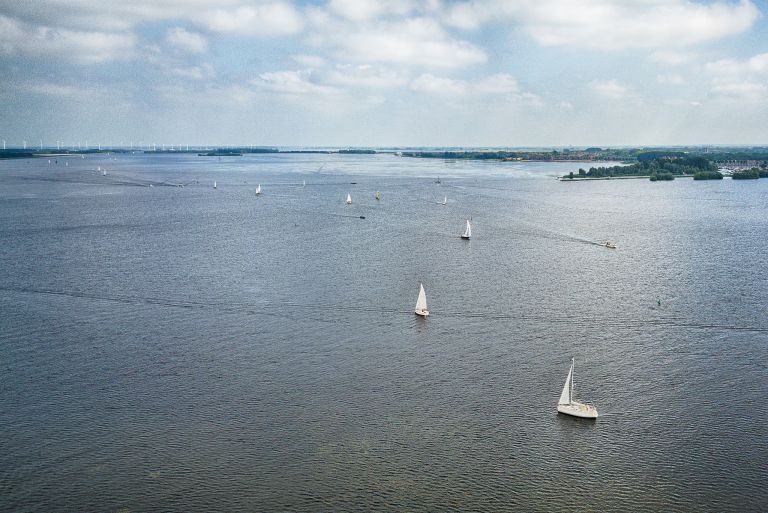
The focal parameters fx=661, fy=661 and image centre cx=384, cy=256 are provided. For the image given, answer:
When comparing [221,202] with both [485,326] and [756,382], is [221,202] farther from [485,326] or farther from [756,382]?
[756,382]

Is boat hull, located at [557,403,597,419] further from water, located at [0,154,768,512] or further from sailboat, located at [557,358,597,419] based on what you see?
water, located at [0,154,768,512]

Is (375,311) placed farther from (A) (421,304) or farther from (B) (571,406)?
(B) (571,406)

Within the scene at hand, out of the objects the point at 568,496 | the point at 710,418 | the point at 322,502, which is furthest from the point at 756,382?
the point at 322,502

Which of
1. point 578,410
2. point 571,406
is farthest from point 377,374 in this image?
point 578,410

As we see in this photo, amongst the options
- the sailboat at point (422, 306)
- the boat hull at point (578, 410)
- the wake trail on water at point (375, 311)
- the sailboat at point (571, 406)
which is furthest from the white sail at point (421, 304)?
the boat hull at point (578, 410)

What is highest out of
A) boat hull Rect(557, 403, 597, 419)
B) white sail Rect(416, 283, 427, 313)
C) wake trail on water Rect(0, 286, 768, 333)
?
white sail Rect(416, 283, 427, 313)

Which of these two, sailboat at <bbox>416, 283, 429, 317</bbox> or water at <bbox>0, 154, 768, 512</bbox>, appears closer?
water at <bbox>0, 154, 768, 512</bbox>

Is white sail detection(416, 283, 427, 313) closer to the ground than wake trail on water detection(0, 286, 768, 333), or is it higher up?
higher up

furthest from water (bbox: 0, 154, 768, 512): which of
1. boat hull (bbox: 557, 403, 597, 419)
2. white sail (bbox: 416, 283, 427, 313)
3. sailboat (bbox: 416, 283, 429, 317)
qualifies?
white sail (bbox: 416, 283, 427, 313)
